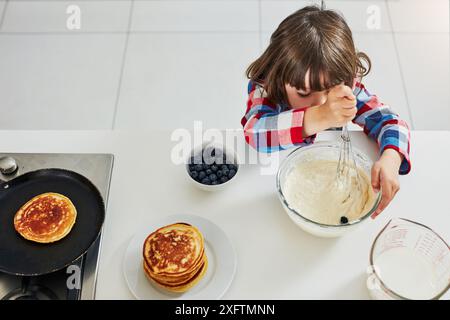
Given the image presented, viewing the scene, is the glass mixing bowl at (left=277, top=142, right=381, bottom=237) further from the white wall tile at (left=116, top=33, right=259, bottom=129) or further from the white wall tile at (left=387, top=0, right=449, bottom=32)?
the white wall tile at (left=387, top=0, right=449, bottom=32)

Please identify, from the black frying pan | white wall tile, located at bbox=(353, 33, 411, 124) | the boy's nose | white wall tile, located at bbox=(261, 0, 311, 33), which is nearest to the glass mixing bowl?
the boy's nose

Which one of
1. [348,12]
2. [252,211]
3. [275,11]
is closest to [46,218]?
[252,211]

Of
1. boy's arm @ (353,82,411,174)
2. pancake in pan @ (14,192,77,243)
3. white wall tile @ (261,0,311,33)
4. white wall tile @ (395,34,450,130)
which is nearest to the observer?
pancake in pan @ (14,192,77,243)

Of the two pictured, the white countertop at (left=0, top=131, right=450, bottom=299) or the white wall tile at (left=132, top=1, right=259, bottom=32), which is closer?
the white countertop at (left=0, top=131, right=450, bottom=299)

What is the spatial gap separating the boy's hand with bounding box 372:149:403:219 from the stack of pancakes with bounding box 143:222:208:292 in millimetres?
398

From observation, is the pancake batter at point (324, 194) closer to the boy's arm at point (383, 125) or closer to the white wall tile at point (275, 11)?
the boy's arm at point (383, 125)

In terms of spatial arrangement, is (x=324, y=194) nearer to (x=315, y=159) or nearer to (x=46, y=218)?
(x=315, y=159)

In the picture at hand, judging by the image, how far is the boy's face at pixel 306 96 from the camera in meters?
A: 1.10

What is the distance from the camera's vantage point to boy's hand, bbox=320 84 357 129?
969mm

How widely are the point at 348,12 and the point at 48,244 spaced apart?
203 cm

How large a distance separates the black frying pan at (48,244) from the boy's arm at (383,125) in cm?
68

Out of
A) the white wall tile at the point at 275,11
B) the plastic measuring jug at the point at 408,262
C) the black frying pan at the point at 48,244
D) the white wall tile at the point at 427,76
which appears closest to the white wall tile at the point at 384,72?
the white wall tile at the point at 427,76

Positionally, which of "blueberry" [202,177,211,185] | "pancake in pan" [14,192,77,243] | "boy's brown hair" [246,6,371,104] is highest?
"boy's brown hair" [246,6,371,104]

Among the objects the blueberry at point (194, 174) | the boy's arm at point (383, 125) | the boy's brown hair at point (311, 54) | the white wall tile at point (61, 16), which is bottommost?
the blueberry at point (194, 174)
